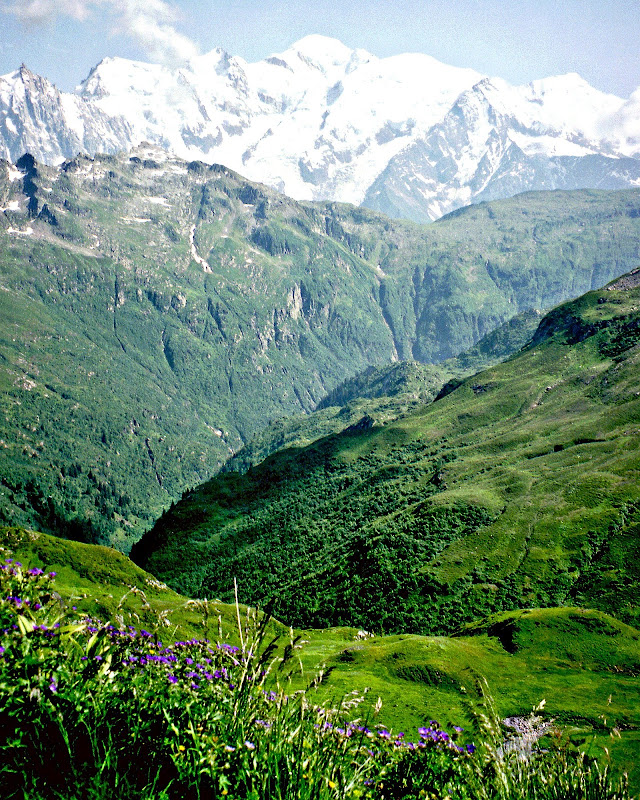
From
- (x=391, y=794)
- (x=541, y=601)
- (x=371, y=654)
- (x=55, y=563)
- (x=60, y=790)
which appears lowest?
(x=541, y=601)

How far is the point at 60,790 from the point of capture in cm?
623

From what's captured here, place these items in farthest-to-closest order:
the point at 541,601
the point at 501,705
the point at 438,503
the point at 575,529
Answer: the point at 438,503 < the point at 575,529 < the point at 541,601 < the point at 501,705

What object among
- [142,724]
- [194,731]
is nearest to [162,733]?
[142,724]

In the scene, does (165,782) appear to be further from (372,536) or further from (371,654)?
(372,536)

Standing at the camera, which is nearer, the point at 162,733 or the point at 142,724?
the point at 142,724

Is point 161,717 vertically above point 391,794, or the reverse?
point 161,717

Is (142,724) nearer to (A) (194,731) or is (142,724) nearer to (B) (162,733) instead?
(B) (162,733)

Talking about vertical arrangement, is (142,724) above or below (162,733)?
above

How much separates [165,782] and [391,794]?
3.53m

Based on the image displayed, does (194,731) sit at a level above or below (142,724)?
below

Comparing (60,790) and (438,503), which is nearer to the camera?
(60,790)

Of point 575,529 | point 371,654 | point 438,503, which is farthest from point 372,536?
point 371,654

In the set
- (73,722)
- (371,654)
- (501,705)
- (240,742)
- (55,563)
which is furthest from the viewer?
(55,563)

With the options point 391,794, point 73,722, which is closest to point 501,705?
point 391,794
